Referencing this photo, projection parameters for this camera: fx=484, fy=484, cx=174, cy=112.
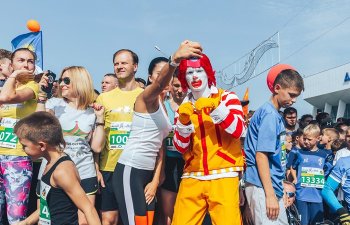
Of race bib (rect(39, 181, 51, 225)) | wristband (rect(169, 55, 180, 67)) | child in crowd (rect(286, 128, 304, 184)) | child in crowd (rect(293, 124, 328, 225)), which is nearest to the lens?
race bib (rect(39, 181, 51, 225))

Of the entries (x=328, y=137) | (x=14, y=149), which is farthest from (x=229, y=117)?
(x=328, y=137)

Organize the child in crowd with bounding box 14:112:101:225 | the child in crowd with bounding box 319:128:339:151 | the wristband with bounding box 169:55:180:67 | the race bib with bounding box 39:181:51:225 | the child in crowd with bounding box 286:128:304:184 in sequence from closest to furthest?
the child in crowd with bounding box 14:112:101:225 → the race bib with bounding box 39:181:51:225 → the wristband with bounding box 169:55:180:67 → the child in crowd with bounding box 286:128:304:184 → the child in crowd with bounding box 319:128:339:151

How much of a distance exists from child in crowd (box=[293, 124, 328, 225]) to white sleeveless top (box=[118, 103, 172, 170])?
10.7ft

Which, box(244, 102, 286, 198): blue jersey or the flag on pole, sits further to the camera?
the flag on pole

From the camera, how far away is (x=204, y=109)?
13.2 feet

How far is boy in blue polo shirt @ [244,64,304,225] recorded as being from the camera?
157 inches

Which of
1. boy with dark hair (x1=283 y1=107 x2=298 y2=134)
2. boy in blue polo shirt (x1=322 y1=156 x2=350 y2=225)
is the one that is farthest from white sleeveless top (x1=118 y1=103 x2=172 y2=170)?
boy with dark hair (x1=283 y1=107 x2=298 y2=134)

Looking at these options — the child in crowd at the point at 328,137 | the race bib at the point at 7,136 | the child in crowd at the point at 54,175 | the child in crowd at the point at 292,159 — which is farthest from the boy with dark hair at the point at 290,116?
the child in crowd at the point at 54,175

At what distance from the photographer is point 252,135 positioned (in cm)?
424

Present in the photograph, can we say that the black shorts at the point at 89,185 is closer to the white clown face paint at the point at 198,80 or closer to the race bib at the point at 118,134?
the race bib at the point at 118,134

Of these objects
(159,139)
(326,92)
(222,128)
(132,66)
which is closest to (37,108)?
(132,66)

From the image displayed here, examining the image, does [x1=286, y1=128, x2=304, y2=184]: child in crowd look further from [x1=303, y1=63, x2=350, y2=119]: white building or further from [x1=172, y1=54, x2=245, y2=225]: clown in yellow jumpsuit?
[x1=303, y1=63, x2=350, y2=119]: white building

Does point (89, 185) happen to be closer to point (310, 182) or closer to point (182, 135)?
point (182, 135)

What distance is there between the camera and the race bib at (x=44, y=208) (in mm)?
3400
